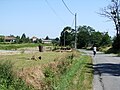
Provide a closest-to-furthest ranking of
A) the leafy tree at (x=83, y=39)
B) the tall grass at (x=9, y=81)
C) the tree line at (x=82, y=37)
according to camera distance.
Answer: the tall grass at (x=9, y=81), the tree line at (x=82, y=37), the leafy tree at (x=83, y=39)

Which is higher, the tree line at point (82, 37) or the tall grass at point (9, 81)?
the tree line at point (82, 37)

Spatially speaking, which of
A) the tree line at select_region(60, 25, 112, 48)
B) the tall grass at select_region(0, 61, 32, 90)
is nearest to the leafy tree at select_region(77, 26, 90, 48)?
the tree line at select_region(60, 25, 112, 48)

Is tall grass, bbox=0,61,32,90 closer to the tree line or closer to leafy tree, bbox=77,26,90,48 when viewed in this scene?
the tree line

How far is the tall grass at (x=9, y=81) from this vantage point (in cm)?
1109

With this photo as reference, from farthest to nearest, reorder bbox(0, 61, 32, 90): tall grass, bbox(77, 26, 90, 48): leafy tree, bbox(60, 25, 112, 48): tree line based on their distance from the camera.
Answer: bbox(77, 26, 90, 48): leafy tree < bbox(60, 25, 112, 48): tree line < bbox(0, 61, 32, 90): tall grass

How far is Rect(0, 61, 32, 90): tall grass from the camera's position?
11086 millimetres

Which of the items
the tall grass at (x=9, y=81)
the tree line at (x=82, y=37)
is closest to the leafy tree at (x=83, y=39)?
the tree line at (x=82, y=37)

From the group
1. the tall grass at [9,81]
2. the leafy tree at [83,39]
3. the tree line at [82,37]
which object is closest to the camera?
the tall grass at [9,81]

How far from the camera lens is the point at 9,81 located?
37.4ft

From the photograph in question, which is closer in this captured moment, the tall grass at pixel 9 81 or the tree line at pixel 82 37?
the tall grass at pixel 9 81

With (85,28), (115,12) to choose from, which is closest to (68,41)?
(85,28)

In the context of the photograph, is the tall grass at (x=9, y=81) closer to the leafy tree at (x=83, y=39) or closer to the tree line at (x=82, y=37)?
the tree line at (x=82, y=37)

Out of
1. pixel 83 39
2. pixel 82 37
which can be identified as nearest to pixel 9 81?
pixel 83 39

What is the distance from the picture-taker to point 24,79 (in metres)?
12.5
